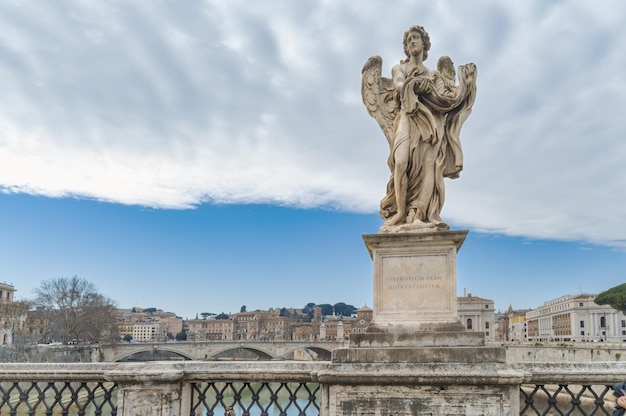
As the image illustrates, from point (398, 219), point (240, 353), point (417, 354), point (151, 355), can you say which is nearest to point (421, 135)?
point (398, 219)

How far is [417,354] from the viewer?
15.8ft

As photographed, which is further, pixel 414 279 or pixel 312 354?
pixel 312 354

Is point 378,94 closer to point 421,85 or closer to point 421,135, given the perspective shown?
point 421,85

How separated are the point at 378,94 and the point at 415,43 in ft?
→ 2.37

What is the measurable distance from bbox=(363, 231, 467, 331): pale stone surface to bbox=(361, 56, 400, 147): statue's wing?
4.81 ft

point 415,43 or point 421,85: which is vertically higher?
point 415,43

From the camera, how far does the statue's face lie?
6.12 m

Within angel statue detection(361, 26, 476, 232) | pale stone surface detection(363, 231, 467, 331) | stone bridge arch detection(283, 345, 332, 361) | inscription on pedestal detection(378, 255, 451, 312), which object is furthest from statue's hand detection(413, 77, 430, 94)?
stone bridge arch detection(283, 345, 332, 361)

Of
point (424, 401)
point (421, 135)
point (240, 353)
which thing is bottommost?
point (240, 353)

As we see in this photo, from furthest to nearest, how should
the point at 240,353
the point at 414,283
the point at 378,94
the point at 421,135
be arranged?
the point at 240,353, the point at 378,94, the point at 421,135, the point at 414,283

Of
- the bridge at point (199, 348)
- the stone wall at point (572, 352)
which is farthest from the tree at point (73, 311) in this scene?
the stone wall at point (572, 352)

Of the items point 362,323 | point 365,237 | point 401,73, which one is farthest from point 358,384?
point 362,323

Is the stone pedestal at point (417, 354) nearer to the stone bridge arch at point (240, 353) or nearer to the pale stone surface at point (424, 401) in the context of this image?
the pale stone surface at point (424, 401)

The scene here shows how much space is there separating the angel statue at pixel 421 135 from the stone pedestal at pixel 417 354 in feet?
1.41
